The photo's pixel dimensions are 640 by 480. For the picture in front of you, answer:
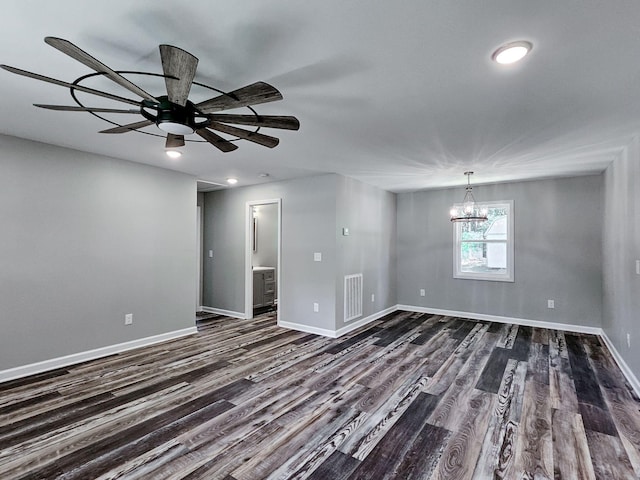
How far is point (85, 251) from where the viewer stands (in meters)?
3.66

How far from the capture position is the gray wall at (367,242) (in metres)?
4.77

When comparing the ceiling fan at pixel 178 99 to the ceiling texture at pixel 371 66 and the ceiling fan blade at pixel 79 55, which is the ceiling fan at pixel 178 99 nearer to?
the ceiling fan blade at pixel 79 55

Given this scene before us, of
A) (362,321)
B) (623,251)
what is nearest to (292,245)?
(362,321)

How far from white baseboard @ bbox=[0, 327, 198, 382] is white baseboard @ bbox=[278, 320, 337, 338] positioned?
1.50m

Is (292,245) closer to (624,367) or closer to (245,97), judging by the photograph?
(245,97)

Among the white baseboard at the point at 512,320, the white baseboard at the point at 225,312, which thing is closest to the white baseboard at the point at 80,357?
the white baseboard at the point at 225,312

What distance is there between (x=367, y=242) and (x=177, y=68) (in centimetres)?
436

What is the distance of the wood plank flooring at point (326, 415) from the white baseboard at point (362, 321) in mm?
545

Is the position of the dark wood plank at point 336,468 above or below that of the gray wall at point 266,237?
below

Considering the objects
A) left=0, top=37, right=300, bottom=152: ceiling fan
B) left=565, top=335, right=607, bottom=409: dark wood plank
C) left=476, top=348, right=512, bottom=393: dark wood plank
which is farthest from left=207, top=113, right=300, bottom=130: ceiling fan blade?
left=565, top=335, right=607, bottom=409: dark wood plank

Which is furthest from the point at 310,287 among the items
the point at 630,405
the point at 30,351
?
the point at 630,405

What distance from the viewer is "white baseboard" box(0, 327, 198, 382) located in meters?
3.16

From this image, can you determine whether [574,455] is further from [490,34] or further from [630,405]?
[490,34]

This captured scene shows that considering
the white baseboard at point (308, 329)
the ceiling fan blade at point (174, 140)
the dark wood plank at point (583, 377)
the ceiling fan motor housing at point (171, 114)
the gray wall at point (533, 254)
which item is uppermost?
the ceiling fan blade at point (174, 140)
